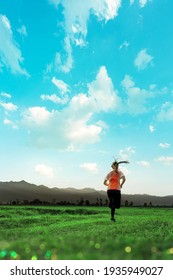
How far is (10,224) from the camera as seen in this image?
67.2 feet

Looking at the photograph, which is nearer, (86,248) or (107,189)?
(86,248)
